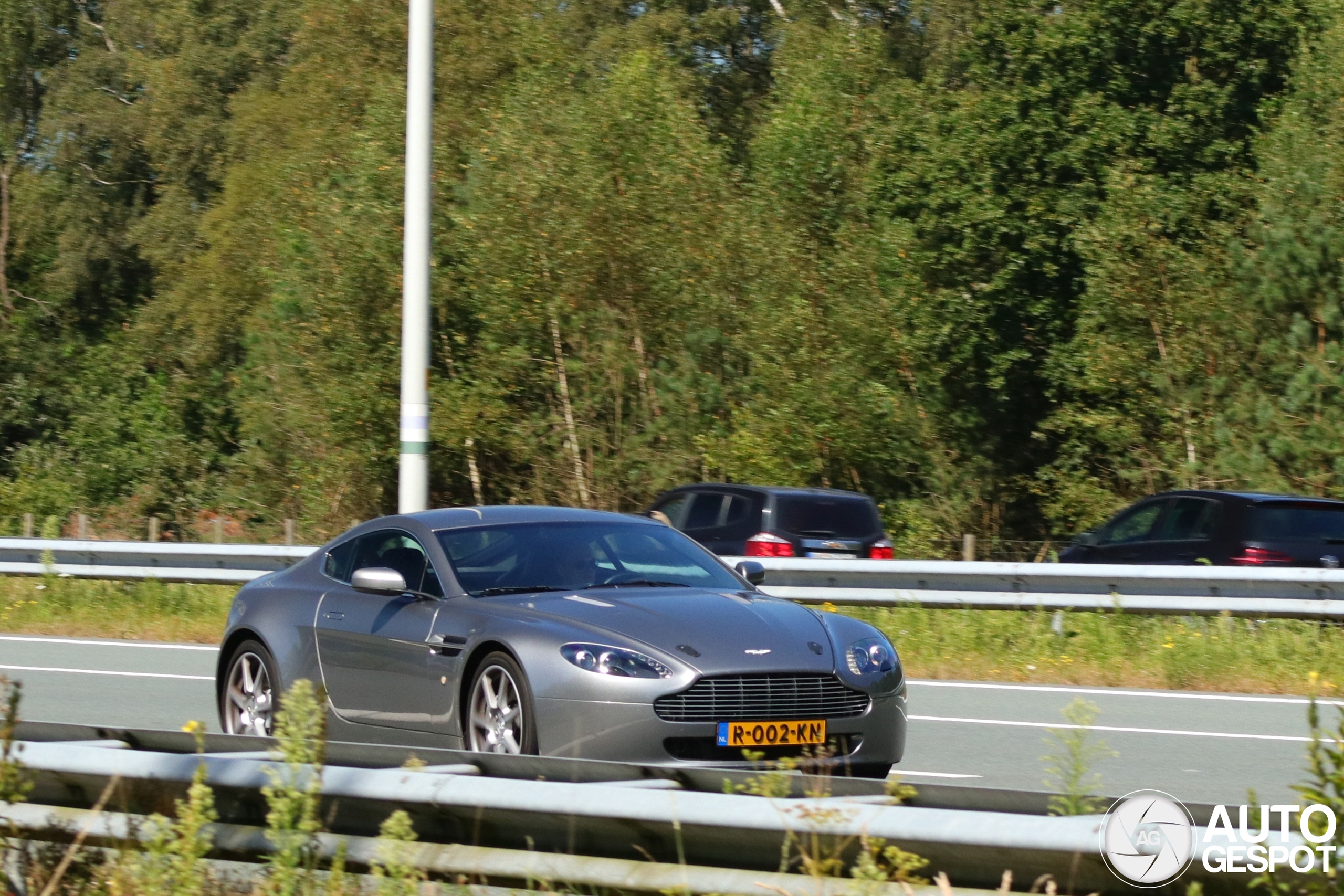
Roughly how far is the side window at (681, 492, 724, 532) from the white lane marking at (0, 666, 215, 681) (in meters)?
6.29

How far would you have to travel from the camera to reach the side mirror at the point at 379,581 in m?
8.48

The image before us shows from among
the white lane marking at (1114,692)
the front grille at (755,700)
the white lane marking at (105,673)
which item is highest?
the front grille at (755,700)

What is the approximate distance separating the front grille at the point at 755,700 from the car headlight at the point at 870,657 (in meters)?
0.23

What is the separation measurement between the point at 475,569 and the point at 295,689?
12.0 ft

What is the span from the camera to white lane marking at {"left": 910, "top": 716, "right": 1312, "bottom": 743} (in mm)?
10648

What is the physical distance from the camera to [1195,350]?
31.6 metres

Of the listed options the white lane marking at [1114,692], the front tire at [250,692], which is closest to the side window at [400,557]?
the front tire at [250,692]

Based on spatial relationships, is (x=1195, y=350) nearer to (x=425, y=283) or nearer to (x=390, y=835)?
(x=425, y=283)

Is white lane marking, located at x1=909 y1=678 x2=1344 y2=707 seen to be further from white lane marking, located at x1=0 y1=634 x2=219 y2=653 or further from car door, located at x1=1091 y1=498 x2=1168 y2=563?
white lane marking, located at x1=0 y1=634 x2=219 y2=653

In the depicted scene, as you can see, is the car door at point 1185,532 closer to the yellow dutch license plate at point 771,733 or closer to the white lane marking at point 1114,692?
the white lane marking at point 1114,692

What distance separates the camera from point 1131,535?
730 inches

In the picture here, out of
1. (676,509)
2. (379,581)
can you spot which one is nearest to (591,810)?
(379,581)

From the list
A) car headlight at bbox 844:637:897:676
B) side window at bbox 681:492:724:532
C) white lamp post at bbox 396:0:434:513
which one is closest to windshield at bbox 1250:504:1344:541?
side window at bbox 681:492:724:532

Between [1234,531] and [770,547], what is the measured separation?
4.46m
